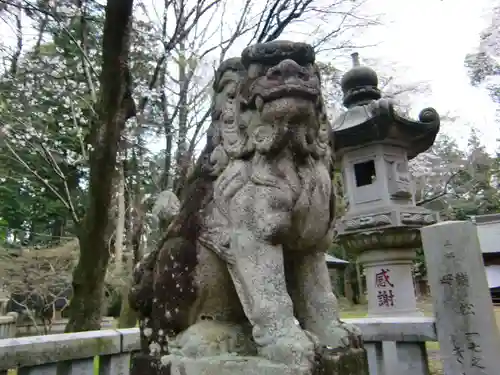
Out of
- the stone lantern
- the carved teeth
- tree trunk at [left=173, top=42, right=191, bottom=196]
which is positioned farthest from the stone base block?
tree trunk at [left=173, top=42, right=191, bottom=196]

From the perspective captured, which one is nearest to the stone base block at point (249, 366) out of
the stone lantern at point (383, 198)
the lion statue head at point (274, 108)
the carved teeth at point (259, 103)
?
the lion statue head at point (274, 108)

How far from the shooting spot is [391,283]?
17.4ft

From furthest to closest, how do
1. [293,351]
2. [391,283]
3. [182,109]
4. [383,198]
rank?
[182,109]
[383,198]
[391,283]
[293,351]

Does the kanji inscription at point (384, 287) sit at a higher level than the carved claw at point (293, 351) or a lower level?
higher

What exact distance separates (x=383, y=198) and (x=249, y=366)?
13.6 ft

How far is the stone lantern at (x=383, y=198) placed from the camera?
522cm

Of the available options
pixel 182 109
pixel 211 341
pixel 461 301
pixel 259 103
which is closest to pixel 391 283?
pixel 461 301

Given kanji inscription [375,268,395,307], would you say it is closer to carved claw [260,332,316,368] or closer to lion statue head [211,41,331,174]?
lion statue head [211,41,331,174]

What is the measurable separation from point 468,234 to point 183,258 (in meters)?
2.59

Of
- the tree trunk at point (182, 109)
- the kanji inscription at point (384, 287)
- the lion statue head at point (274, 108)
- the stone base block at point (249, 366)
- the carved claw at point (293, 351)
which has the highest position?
the tree trunk at point (182, 109)

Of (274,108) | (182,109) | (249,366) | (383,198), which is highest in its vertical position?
(182,109)

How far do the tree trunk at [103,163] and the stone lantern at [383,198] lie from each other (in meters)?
2.86

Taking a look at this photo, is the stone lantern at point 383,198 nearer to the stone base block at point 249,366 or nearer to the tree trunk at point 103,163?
the tree trunk at point 103,163

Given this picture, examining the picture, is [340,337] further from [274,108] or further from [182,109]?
[182,109]
